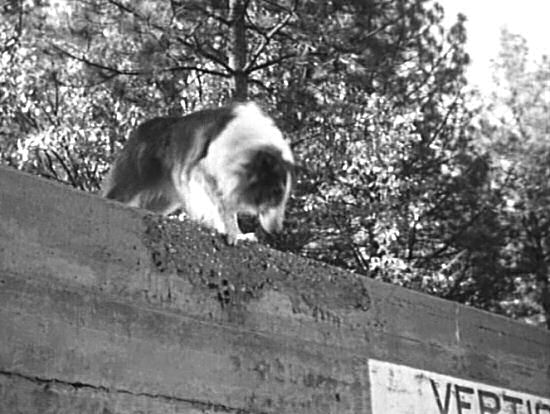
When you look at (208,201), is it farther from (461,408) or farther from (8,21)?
(8,21)

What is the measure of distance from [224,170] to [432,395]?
152 centimetres

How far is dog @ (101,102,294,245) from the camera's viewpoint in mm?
4945

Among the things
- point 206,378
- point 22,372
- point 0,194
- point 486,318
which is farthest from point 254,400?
point 486,318

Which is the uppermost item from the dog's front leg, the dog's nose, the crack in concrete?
the dog's nose

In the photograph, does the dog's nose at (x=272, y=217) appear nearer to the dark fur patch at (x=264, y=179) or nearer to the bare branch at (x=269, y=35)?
the dark fur patch at (x=264, y=179)

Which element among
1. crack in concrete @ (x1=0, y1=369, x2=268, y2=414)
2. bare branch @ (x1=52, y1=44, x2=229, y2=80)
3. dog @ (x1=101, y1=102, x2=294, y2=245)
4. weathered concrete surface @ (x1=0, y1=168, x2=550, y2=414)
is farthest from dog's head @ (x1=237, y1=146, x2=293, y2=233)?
bare branch @ (x1=52, y1=44, x2=229, y2=80)

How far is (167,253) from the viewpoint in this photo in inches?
155

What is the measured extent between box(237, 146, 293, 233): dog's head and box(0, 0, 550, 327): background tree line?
520 cm

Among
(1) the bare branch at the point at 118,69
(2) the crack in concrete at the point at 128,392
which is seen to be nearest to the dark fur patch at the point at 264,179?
(2) the crack in concrete at the point at 128,392

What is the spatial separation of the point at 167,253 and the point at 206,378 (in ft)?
1.69

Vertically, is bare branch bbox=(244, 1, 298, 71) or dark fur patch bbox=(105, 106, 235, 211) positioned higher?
bare branch bbox=(244, 1, 298, 71)

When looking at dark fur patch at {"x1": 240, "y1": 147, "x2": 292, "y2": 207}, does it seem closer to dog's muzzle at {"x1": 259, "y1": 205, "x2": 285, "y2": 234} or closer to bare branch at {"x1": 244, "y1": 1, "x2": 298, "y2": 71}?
dog's muzzle at {"x1": 259, "y1": 205, "x2": 285, "y2": 234}

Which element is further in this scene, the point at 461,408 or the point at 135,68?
the point at 135,68

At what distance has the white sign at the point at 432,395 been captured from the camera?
15.4 ft
